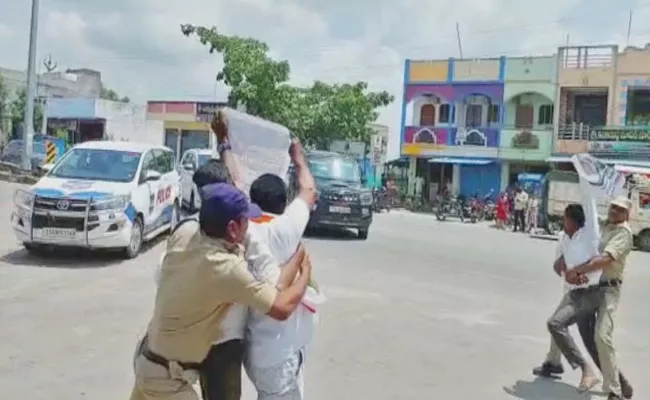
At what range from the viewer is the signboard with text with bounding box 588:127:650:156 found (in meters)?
34.3

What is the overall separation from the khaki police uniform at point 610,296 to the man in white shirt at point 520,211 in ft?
76.1

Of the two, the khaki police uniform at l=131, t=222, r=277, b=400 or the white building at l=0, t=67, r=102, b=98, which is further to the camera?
the white building at l=0, t=67, r=102, b=98

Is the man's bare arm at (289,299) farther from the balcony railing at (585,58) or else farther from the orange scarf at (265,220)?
the balcony railing at (585,58)

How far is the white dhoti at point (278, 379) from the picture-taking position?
142 inches

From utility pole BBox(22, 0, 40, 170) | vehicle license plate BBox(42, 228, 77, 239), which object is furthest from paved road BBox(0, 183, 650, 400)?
utility pole BBox(22, 0, 40, 170)

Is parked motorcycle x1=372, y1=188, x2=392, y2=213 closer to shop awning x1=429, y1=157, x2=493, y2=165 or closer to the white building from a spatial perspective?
shop awning x1=429, y1=157, x2=493, y2=165

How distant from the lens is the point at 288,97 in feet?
118

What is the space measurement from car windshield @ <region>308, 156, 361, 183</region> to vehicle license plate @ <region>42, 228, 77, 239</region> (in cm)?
883

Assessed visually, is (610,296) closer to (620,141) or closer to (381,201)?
(620,141)

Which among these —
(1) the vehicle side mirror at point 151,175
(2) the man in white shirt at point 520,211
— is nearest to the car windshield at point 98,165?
(1) the vehicle side mirror at point 151,175

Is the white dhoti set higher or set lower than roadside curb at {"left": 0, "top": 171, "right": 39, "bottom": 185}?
lower

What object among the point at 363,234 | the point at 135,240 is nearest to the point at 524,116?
the point at 363,234

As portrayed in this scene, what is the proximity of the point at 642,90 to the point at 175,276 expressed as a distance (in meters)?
36.1

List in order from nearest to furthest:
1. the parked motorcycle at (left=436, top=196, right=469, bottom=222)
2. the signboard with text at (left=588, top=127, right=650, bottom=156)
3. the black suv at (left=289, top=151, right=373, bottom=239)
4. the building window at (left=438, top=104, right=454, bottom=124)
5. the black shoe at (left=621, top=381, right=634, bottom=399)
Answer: the black shoe at (left=621, top=381, right=634, bottom=399) → the black suv at (left=289, top=151, right=373, bottom=239) → the parked motorcycle at (left=436, top=196, right=469, bottom=222) → the signboard with text at (left=588, top=127, right=650, bottom=156) → the building window at (left=438, top=104, right=454, bottom=124)
